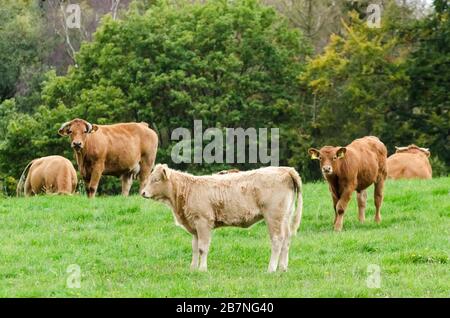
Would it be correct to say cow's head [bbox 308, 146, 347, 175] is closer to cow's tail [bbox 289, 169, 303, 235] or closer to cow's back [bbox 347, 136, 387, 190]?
cow's back [bbox 347, 136, 387, 190]

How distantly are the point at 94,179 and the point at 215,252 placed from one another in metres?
7.26

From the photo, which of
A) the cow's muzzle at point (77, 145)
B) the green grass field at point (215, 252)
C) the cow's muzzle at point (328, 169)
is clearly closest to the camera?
the green grass field at point (215, 252)

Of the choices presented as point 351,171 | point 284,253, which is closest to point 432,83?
point 351,171

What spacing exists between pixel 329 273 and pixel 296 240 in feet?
9.66

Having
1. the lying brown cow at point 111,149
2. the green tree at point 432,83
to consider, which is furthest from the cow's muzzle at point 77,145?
the green tree at point 432,83

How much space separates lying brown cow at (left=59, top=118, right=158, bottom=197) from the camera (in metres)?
20.4

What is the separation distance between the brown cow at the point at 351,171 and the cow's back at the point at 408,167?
26.8 feet

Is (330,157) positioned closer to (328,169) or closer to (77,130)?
(328,169)

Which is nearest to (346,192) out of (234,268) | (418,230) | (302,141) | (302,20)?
(418,230)

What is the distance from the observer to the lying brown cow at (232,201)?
12.8m

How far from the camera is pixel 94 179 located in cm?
2098

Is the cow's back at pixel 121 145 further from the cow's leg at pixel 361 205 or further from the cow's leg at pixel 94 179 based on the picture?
the cow's leg at pixel 361 205

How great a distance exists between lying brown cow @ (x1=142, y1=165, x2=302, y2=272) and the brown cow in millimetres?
3823

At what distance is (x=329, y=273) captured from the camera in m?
12.5
